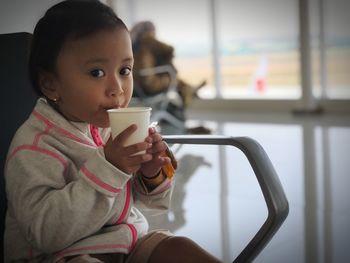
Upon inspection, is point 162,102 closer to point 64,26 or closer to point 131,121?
point 64,26

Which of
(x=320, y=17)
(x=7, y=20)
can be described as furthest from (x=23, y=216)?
(x=320, y=17)

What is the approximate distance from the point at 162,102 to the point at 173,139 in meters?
3.32

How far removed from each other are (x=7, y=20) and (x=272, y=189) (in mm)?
929

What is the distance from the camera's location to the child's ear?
0.94m

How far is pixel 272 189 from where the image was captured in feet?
3.00

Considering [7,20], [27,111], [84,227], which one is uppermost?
[7,20]

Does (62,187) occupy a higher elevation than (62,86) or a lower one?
lower

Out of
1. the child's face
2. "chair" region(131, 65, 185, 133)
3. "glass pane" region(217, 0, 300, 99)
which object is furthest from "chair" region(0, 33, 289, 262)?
"glass pane" region(217, 0, 300, 99)

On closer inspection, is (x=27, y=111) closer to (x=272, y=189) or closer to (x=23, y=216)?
(x=23, y=216)

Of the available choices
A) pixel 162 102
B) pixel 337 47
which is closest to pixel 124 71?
pixel 162 102

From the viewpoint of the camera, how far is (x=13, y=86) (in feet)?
3.60

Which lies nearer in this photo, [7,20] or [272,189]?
[272,189]

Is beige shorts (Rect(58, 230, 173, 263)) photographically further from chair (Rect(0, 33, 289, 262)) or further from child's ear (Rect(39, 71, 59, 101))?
child's ear (Rect(39, 71, 59, 101))

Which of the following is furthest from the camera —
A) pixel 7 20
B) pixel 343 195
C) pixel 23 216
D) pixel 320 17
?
pixel 320 17
